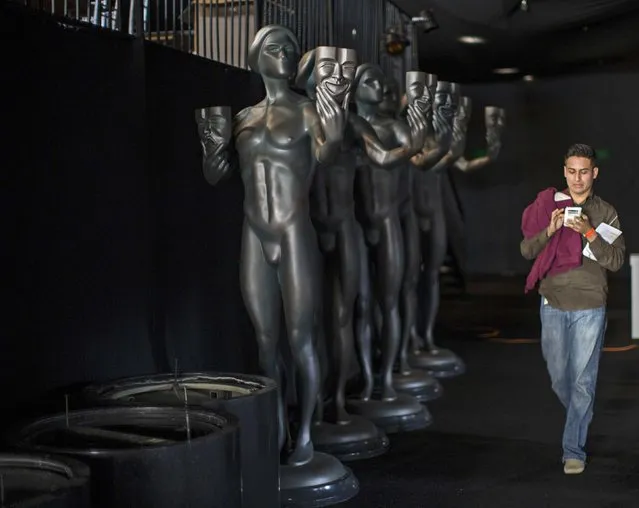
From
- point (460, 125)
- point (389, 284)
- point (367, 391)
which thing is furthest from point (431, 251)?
point (367, 391)

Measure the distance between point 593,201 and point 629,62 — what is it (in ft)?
33.7

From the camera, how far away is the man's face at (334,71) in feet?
14.8

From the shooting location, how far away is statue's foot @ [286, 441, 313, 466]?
4.92 meters

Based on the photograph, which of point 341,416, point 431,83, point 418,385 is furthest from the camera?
point 418,385

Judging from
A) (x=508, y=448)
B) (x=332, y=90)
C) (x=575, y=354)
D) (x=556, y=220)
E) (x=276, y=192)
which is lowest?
(x=508, y=448)

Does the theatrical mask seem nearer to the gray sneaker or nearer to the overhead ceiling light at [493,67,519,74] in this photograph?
the gray sneaker

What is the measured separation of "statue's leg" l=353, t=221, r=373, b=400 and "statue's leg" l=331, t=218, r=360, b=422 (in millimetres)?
249

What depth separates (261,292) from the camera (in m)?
4.82

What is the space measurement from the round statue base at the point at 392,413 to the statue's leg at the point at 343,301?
491 mm

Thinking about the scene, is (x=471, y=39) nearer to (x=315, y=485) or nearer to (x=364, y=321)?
(x=364, y=321)

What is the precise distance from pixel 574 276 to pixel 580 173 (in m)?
0.44

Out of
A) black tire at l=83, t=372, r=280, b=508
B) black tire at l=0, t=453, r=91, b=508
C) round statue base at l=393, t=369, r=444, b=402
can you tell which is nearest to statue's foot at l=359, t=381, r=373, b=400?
round statue base at l=393, t=369, r=444, b=402

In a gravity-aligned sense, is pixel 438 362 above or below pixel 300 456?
below

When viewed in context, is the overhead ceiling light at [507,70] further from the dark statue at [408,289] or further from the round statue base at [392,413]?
the round statue base at [392,413]
